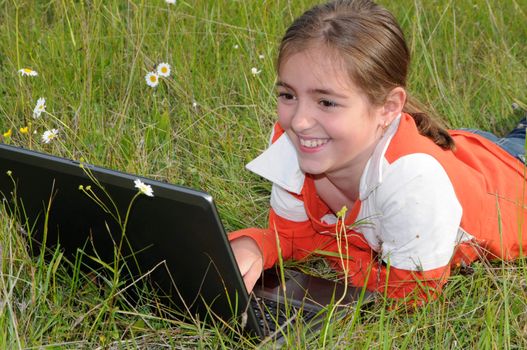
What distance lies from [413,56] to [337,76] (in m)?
1.48

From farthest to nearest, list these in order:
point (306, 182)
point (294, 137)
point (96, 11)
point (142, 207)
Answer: point (96, 11) → point (306, 182) → point (294, 137) → point (142, 207)

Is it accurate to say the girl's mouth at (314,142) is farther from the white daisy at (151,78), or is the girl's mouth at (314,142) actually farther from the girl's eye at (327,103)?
the white daisy at (151,78)

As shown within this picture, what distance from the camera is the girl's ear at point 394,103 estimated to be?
232cm

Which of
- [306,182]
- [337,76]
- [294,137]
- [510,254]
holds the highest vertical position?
[337,76]

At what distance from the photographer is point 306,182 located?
2537 mm

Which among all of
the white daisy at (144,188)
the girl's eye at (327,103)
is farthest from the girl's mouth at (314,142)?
the white daisy at (144,188)

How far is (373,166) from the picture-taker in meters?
2.26

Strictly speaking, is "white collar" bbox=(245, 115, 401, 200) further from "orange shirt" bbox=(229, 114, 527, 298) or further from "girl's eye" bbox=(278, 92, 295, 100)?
"girl's eye" bbox=(278, 92, 295, 100)

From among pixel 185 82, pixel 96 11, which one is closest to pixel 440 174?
pixel 185 82

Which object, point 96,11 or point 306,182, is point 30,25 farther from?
point 306,182

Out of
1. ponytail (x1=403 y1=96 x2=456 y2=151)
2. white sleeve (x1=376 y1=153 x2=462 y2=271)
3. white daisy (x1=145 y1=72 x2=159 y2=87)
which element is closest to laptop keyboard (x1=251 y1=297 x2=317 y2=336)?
white sleeve (x1=376 y1=153 x2=462 y2=271)

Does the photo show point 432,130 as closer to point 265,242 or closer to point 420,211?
point 420,211

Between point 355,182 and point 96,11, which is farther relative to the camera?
point 96,11

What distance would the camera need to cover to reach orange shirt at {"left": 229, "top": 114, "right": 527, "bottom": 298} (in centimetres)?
217
